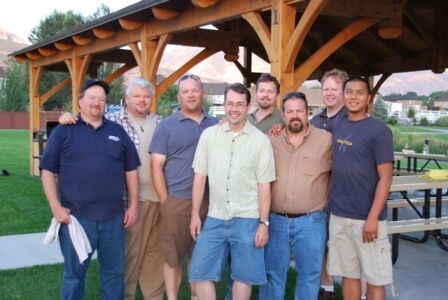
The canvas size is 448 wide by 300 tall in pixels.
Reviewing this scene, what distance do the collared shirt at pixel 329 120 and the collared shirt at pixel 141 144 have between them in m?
1.34

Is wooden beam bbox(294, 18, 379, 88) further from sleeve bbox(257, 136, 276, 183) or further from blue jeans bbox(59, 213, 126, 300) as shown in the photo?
blue jeans bbox(59, 213, 126, 300)

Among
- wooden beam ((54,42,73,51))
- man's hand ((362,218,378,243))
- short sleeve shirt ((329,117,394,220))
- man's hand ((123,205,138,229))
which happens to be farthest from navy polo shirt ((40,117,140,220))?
wooden beam ((54,42,73,51))

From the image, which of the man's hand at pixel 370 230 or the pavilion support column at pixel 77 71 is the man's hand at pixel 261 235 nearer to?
the man's hand at pixel 370 230

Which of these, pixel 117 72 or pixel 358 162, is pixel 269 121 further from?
pixel 117 72

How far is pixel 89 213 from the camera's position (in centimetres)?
355

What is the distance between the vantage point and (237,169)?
11.0 ft

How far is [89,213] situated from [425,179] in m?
3.96

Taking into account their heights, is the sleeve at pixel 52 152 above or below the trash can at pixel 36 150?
above

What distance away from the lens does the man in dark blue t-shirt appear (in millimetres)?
3330

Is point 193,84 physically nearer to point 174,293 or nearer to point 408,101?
point 174,293

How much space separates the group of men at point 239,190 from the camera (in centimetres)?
339

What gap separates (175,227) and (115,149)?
695 millimetres

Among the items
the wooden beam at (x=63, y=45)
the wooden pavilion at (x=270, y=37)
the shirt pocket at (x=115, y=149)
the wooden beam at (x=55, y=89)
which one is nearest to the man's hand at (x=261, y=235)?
the shirt pocket at (x=115, y=149)

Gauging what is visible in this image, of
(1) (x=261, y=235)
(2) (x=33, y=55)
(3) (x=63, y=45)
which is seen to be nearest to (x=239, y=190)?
(1) (x=261, y=235)
